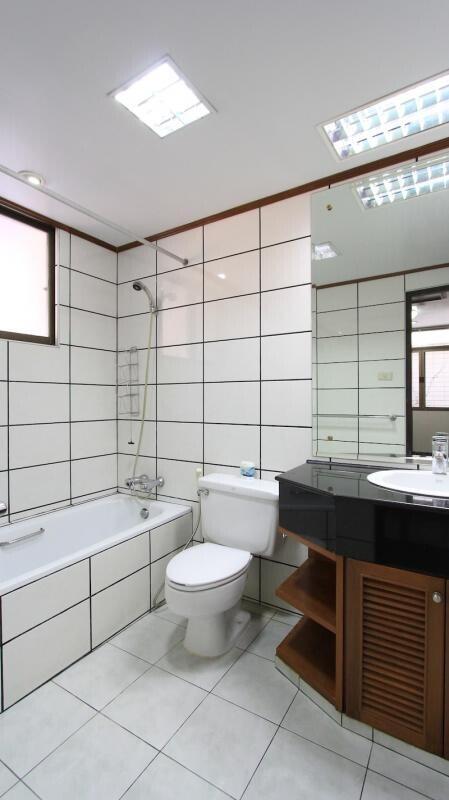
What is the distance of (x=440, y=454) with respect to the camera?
1533 mm

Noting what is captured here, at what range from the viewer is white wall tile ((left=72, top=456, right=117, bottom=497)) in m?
2.42

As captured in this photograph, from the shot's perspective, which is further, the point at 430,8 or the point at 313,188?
Answer: the point at 313,188

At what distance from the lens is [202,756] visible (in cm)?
120

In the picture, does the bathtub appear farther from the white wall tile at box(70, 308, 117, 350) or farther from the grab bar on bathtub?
the white wall tile at box(70, 308, 117, 350)

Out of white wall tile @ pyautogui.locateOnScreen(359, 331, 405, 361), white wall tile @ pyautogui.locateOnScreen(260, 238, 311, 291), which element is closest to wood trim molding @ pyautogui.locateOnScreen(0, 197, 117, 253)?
white wall tile @ pyautogui.locateOnScreen(260, 238, 311, 291)

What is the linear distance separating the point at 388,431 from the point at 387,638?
87cm

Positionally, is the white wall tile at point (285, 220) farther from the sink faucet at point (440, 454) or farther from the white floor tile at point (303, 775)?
the white floor tile at point (303, 775)

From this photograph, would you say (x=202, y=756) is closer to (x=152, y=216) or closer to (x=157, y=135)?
(x=157, y=135)

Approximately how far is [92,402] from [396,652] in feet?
7.11

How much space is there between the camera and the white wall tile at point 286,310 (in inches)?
74.8

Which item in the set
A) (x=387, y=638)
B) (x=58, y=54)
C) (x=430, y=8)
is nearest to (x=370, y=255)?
(x=430, y=8)

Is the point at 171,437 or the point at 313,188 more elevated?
the point at 313,188

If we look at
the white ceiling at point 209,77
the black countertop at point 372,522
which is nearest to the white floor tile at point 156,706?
the black countertop at point 372,522

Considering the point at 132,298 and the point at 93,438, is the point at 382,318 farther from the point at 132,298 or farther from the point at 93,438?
the point at 93,438
